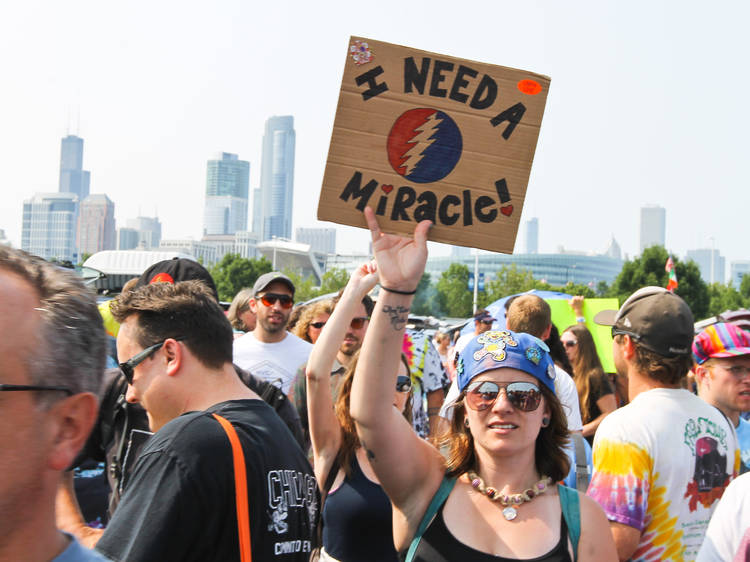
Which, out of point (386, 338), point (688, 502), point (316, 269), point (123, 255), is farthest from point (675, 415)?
point (316, 269)

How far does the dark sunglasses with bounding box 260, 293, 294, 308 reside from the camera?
20.7 ft

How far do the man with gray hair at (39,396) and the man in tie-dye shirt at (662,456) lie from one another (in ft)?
7.30

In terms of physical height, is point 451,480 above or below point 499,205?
below

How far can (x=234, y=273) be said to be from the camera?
242ft

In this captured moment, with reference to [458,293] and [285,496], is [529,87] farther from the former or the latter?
[458,293]

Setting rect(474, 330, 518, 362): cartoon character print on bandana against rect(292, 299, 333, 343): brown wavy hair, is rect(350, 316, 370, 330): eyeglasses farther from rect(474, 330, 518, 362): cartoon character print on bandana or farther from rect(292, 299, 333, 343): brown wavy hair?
rect(474, 330, 518, 362): cartoon character print on bandana

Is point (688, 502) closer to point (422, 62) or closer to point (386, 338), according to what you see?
point (386, 338)

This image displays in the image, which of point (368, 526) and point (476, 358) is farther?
point (368, 526)

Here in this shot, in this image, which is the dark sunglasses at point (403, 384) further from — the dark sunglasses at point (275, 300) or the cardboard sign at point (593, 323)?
the cardboard sign at point (593, 323)

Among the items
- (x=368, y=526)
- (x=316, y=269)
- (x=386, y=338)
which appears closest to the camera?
(x=386, y=338)

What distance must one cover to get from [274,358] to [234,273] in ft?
225

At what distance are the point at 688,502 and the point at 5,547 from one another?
8.66 feet

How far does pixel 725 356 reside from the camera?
153 inches

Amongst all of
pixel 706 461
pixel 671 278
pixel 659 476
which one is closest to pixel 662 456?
pixel 659 476
